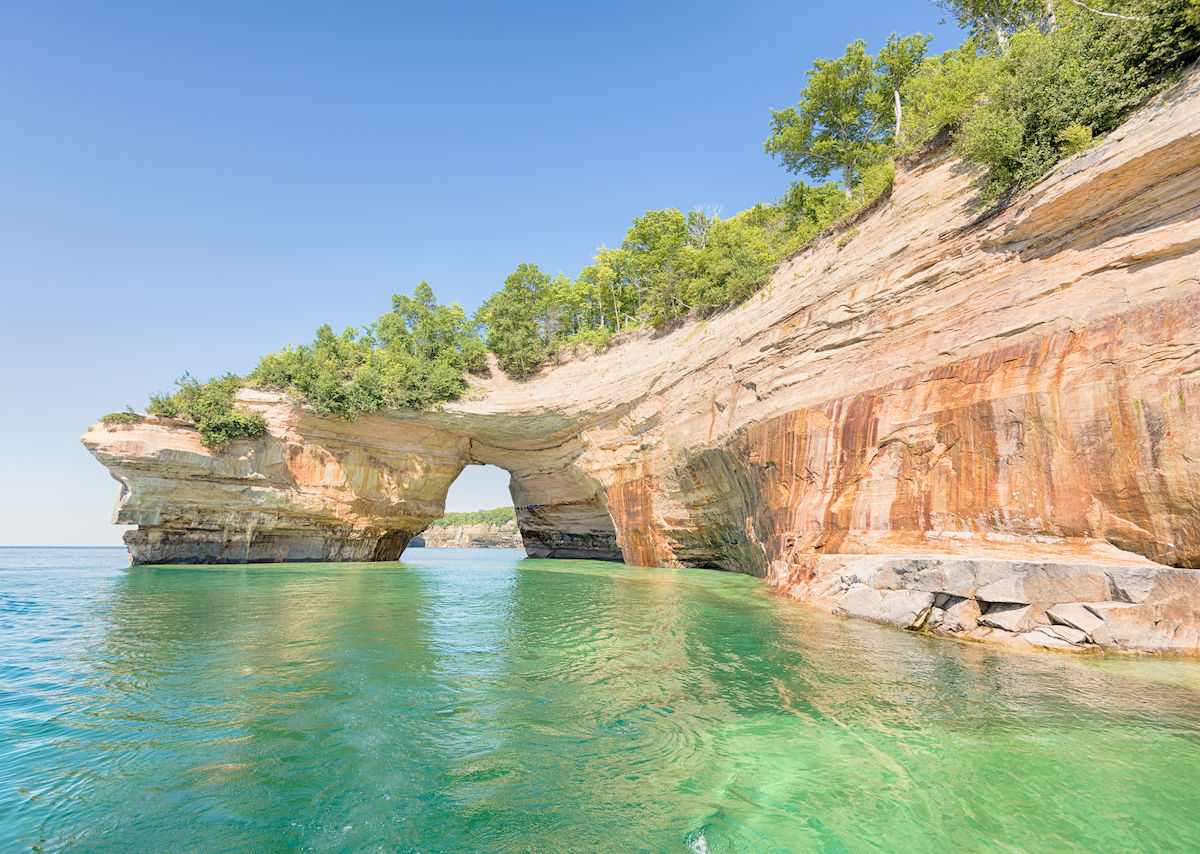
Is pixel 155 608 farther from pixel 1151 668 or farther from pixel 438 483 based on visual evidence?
pixel 438 483

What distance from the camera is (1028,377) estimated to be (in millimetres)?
9305

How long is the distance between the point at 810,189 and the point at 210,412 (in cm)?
3490

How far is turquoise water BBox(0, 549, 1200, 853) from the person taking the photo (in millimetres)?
3117

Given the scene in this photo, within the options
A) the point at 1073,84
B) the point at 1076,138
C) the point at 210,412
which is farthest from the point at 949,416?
the point at 210,412

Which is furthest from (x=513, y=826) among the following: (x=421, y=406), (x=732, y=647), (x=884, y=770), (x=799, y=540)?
(x=421, y=406)

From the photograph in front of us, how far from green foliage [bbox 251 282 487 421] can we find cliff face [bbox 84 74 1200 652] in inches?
216

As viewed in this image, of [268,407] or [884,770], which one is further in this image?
[268,407]

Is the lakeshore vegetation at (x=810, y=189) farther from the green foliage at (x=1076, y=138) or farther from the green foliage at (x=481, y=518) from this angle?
the green foliage at (x=481, y=518)

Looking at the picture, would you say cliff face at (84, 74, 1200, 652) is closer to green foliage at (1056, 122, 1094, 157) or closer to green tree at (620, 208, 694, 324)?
green foliage at (1056, 122, 1094, 157)

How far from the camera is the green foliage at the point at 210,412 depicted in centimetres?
2502

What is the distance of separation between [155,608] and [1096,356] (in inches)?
735

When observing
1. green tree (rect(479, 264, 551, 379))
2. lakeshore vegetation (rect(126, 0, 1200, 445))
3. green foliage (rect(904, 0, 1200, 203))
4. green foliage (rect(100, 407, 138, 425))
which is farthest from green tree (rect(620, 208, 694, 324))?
green foliage (rect(100, 407, 138, 425))

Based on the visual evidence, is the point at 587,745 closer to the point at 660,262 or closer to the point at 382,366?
the point at 382,366

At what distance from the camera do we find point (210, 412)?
25.1 meters
